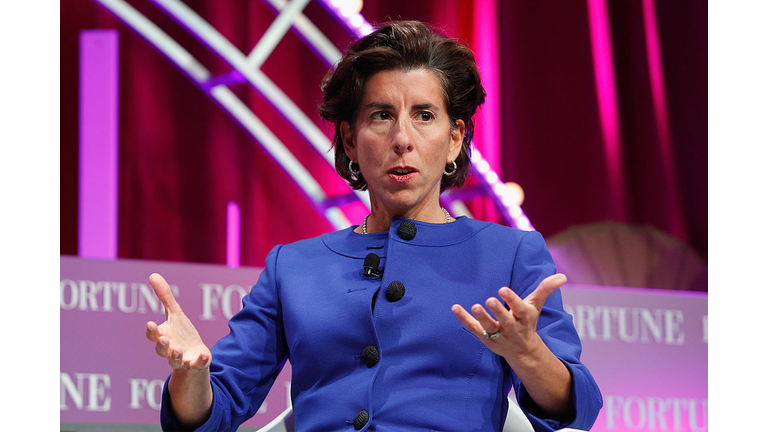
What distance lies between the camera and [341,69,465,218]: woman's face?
1.49m

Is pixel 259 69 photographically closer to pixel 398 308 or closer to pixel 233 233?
pixel 233 233

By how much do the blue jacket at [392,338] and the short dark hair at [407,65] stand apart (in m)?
0.26

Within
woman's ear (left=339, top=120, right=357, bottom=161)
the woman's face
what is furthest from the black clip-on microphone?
woman's ear (left=339, top=120, right=357, bottom=161)

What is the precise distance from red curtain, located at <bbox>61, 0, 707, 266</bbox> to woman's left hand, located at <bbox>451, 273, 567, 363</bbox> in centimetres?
168

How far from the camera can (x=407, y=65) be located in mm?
1538

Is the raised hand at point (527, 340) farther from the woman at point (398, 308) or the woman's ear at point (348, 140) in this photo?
the woman's ear at point (348, 140)

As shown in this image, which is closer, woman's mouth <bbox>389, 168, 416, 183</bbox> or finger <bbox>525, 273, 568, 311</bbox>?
finger <bbox>525, 273, 568, 311</bbox>

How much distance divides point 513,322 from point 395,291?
1.10 feet

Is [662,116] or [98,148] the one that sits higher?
[662,116]

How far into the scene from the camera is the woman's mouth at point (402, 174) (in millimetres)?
1491

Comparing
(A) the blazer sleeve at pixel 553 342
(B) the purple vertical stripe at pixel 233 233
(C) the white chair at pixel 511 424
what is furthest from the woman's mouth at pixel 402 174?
(B) the purple vertical stripe at pixel 233 233

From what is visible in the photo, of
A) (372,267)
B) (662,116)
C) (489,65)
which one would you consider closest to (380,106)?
(372,267)

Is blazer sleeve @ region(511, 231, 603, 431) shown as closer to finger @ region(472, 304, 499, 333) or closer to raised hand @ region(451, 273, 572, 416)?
raised hand @ region(451, 273, 572, 416)

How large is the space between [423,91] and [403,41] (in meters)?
0.11
